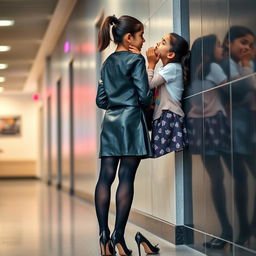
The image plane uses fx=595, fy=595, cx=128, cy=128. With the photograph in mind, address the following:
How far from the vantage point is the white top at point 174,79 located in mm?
4277

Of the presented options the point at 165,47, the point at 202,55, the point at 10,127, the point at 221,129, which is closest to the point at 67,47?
the point at 165,47

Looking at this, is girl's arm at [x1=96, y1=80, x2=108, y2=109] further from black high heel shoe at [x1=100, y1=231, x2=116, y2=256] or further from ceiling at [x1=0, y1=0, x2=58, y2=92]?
ceiling at [x1=0, y1=0, x2=58, y2=92]

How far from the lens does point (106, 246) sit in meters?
3.79

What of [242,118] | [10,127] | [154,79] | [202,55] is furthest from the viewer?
[10,127]

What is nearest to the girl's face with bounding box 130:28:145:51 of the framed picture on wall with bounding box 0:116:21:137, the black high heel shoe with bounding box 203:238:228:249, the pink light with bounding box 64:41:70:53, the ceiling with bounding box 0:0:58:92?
the black high heel shoe with bounding box 203:238:228:249

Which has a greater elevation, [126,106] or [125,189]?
[126,106]

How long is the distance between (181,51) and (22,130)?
22.8 m

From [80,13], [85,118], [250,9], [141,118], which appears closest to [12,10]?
[80,13]

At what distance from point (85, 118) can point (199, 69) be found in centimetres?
622

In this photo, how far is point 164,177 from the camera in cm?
498

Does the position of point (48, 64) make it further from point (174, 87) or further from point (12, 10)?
point (174, 87)

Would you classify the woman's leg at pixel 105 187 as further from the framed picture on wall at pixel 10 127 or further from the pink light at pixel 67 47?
the framed picture on wall at pixel 10 127

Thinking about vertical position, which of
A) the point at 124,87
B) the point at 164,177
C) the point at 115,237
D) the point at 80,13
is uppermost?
the point at 80,13

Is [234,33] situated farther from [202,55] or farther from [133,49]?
[133,49]
